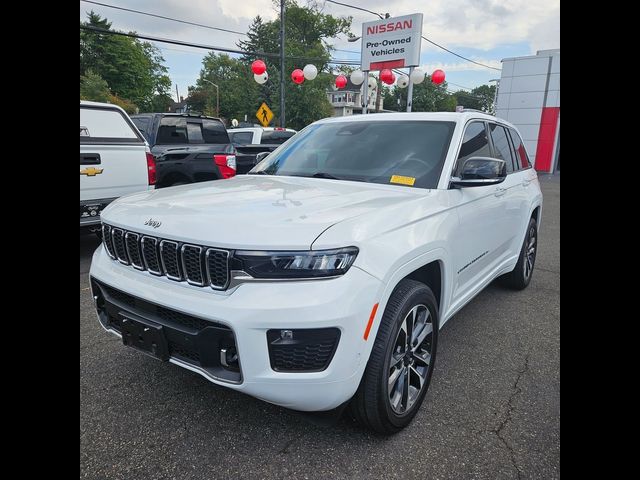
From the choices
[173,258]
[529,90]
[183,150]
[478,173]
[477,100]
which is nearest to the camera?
[173,258]

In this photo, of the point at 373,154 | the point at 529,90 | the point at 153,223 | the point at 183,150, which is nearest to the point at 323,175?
the point at 373,154

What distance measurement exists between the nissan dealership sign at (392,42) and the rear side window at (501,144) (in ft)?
41.1

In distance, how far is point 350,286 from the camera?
1.80 m

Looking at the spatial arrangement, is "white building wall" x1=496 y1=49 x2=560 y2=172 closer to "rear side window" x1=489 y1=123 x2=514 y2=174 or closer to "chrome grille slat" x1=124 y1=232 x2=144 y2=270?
"rear side window" x1=489 y1=123 x2=514 y2=174

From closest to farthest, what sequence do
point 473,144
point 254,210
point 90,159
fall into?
point 254,210 → point 473,144 → point 90,159

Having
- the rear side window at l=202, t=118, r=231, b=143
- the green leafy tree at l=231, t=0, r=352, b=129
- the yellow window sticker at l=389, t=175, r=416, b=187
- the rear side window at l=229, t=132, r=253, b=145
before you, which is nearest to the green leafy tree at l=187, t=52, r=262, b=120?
the green leafy tree at l=231, t=0, r=352, b=129

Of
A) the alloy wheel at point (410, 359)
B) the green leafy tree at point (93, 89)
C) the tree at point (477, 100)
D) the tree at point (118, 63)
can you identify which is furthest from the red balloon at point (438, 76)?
the tree at point (477, 100)

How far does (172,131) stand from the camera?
721 cm

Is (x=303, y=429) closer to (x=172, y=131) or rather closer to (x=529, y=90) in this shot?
(x=172, y=131)

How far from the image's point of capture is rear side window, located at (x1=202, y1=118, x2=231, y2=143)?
7.87 metres

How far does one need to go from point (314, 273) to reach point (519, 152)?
3.78 m

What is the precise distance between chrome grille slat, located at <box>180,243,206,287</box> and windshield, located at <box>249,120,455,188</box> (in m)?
1.38

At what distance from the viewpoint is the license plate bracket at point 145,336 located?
200 cm
